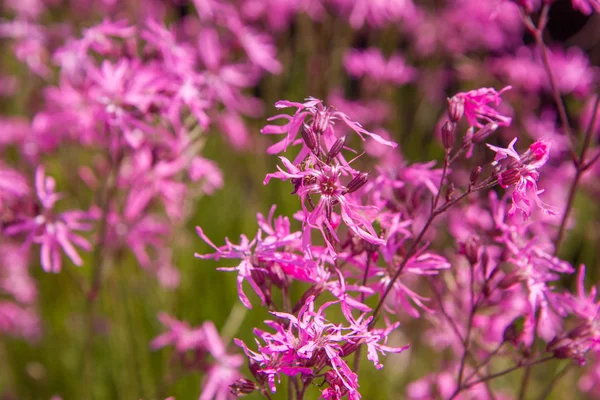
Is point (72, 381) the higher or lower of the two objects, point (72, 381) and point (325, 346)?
the lower

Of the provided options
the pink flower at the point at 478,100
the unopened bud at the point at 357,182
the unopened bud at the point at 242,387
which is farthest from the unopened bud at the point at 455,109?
the unopened bud at the point at 242,387

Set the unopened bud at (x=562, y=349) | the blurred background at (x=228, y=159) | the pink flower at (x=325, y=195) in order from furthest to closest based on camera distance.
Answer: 1. the blurred background at (x=228, y=159)
2. the unopened bud at (x=562, y=349)
3. the pink flower at (x=325, y=195)

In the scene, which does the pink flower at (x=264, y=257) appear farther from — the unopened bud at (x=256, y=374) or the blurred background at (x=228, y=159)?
the blurred background at (x=228, y=159)

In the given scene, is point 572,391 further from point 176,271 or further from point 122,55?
point 122,55

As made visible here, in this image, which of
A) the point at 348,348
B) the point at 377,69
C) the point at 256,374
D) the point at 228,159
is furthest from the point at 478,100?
the point at 228,159

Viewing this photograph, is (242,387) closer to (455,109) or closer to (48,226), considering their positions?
(455,109)

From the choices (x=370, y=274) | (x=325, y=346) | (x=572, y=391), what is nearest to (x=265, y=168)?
(x=572, y=391)
